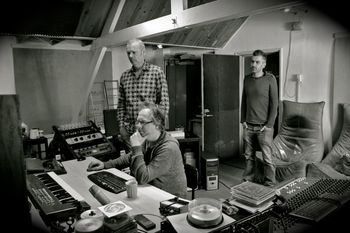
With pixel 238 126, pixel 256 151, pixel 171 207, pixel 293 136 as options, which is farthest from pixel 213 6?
pixel 238 126

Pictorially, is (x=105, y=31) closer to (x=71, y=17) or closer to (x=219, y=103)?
(x=71, y=17)

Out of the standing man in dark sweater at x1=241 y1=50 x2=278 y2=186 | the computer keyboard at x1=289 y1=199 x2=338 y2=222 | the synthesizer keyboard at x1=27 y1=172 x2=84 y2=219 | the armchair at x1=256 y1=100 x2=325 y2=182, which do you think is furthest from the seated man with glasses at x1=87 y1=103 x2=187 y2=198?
the armchair at x1=256 y1=100 x2=325 y2=182

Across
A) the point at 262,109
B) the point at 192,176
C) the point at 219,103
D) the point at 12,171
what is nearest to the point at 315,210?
the point at 192,176

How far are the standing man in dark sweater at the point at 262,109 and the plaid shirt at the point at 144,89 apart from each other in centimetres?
146

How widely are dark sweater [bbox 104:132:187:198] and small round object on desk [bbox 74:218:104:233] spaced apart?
641mm

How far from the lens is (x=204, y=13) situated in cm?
232

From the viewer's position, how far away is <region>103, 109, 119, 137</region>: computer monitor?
3715 mm

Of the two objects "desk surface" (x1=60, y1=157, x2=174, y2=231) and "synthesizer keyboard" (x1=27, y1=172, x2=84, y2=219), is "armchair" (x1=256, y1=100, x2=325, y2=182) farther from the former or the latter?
"synthesizer keyboard" (x1=27, y1=172, x2=84, y2=219)

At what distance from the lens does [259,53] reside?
142 inches

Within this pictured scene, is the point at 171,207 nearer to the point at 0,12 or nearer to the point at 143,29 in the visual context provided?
the point at 143,29

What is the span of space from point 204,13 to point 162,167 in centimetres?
130

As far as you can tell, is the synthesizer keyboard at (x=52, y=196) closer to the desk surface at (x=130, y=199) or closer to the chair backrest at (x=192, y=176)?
the desk surface at (x=130, y=199)

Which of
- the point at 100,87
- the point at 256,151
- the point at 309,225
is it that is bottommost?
the point at 256,151

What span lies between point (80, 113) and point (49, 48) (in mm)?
1098
